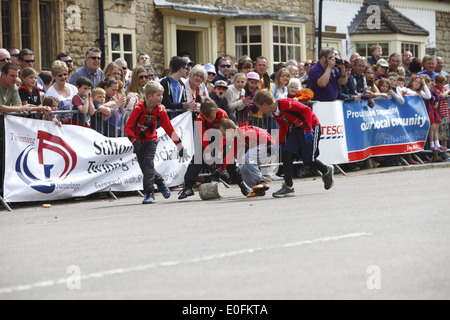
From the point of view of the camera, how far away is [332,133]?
1714 centimetres

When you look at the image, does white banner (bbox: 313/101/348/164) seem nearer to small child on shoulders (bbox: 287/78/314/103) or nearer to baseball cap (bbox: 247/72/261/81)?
small child on shoulders (bbox: 287/78/314/103)

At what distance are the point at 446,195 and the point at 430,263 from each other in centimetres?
549

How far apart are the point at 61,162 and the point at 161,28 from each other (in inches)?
446

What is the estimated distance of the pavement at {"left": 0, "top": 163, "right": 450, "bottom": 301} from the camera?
19.6 feet

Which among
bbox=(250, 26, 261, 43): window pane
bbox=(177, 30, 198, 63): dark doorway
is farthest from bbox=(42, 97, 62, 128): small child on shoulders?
bbox=(250, 26, 261, 43): window pane

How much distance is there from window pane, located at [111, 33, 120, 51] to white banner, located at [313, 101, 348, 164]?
7.57m

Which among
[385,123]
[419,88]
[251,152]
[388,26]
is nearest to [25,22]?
[385,123]

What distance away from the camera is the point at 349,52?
31672 mm

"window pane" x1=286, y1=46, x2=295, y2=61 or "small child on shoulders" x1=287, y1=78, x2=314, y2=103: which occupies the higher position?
"window pane" x1=286, y1=46, x2=295, y2=61

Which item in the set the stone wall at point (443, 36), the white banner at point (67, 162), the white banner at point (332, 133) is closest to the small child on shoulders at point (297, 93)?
the white banner at point (332, 133)

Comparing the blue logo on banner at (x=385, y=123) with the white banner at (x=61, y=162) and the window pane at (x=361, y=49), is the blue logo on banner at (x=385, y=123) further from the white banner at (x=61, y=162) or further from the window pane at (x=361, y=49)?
the window pane at (x=361, y=49)

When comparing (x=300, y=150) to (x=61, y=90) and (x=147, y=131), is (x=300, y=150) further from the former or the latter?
(x=61, y=90)

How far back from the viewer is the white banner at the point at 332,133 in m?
16.9
